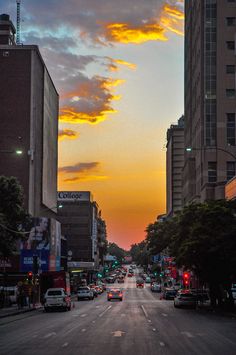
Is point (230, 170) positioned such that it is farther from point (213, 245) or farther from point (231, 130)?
point (213, 245)

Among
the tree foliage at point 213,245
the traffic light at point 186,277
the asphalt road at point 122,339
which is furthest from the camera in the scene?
the traffic light at point 186,277

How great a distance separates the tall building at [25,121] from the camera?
99.1 metres

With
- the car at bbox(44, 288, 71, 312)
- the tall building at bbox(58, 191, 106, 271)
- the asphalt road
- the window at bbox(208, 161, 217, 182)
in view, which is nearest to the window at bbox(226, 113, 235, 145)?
the window at bbox(208, 161, 217, 182)

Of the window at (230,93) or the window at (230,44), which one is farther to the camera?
the window at (230,44)

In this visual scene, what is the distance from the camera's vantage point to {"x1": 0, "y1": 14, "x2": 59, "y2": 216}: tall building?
325 feet

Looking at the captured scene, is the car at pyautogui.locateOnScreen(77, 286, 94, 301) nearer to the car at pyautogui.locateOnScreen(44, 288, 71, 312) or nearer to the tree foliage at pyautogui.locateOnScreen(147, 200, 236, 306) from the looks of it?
the tree foliage at pyautogui.locateOnScreen(147, 200, 236, 306)

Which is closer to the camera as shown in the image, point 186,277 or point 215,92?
point 215,92

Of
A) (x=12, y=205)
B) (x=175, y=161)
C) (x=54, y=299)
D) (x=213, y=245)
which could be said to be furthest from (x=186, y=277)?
(x=175, y=161)

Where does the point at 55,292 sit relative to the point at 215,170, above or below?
below

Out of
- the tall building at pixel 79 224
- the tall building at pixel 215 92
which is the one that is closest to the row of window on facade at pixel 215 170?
the tall building at pixel 215 92

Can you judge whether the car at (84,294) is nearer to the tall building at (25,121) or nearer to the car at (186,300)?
the tall building at (25,121)

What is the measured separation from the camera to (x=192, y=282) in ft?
370

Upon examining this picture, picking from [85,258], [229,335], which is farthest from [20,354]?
[85,258]

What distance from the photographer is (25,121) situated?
10069cm
